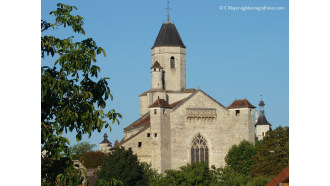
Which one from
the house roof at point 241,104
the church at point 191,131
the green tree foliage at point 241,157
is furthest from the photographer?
the house roof at point 241,104

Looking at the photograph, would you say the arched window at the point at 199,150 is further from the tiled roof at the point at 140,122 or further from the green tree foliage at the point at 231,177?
the tiled roof at the point at 140,122

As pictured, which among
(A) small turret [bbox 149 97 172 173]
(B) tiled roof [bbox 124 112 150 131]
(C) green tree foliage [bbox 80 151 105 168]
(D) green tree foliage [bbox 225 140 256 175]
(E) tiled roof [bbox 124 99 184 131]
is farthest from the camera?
(C) green tree foliage [bbox 80 151 105 168]

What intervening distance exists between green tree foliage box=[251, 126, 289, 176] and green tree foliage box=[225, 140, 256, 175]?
2.69 m

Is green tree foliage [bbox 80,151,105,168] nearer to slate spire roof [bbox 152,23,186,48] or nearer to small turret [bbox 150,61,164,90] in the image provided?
small turret [bbox 150,61,164,90]

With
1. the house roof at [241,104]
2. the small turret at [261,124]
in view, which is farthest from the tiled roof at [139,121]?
the small turret at [261,124]

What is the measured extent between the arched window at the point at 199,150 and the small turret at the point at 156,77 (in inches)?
371

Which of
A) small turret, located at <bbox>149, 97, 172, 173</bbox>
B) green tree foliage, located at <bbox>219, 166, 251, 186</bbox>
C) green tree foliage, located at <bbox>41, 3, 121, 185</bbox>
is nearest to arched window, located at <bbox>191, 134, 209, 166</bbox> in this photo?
green tree foliage, located at <bbox>219, 166, 251, 186</bbox>

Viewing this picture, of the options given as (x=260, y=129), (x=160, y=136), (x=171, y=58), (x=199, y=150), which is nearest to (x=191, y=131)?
(x=199, y=150)

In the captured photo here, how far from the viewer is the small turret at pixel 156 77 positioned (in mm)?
68125

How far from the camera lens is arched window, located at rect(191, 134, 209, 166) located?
2384 inches

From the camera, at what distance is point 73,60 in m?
11.4
